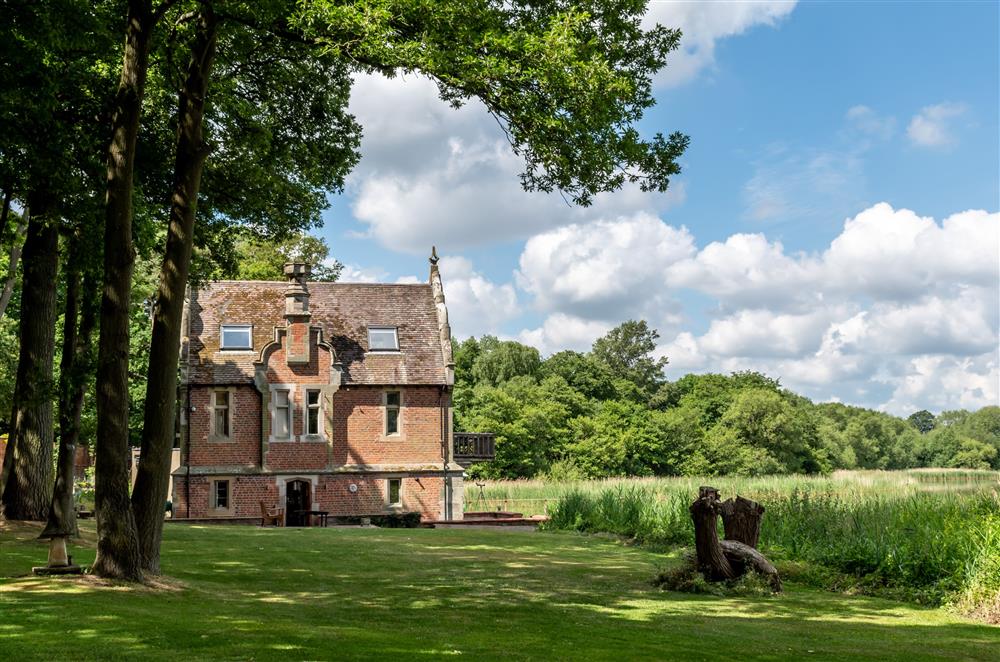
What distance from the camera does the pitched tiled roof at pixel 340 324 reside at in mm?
35656

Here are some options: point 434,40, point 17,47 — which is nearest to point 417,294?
point 17,47

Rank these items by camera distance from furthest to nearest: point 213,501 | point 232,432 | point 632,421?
point 632,421, point 232,432, point 213,501

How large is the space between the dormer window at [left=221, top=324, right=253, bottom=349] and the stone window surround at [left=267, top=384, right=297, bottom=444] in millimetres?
1966

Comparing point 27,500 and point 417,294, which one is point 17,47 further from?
point 417,294

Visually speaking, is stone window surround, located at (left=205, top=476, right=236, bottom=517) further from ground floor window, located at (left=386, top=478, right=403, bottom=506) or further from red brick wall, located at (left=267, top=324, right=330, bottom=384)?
ground floor window, located at (left=386, top=478, right=403, bottom=506)

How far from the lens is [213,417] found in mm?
35156

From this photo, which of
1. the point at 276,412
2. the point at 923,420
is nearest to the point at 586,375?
the point at 276,412

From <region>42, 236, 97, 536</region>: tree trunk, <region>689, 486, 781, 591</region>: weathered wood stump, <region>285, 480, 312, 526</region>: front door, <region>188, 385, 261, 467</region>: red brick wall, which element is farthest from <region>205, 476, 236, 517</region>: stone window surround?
<region>689, 486, 781, 591</region>: weathered wood stump

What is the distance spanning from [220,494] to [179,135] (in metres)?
24.0

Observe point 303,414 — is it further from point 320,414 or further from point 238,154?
point 238,154

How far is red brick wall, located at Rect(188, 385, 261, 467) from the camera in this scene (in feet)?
114

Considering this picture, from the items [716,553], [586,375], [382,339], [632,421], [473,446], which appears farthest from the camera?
[586,375]

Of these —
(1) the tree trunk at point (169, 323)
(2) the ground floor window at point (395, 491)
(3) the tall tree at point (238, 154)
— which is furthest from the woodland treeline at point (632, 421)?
(1) the tree trunk at point (169, 323)

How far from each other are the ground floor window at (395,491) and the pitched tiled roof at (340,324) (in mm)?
3839
